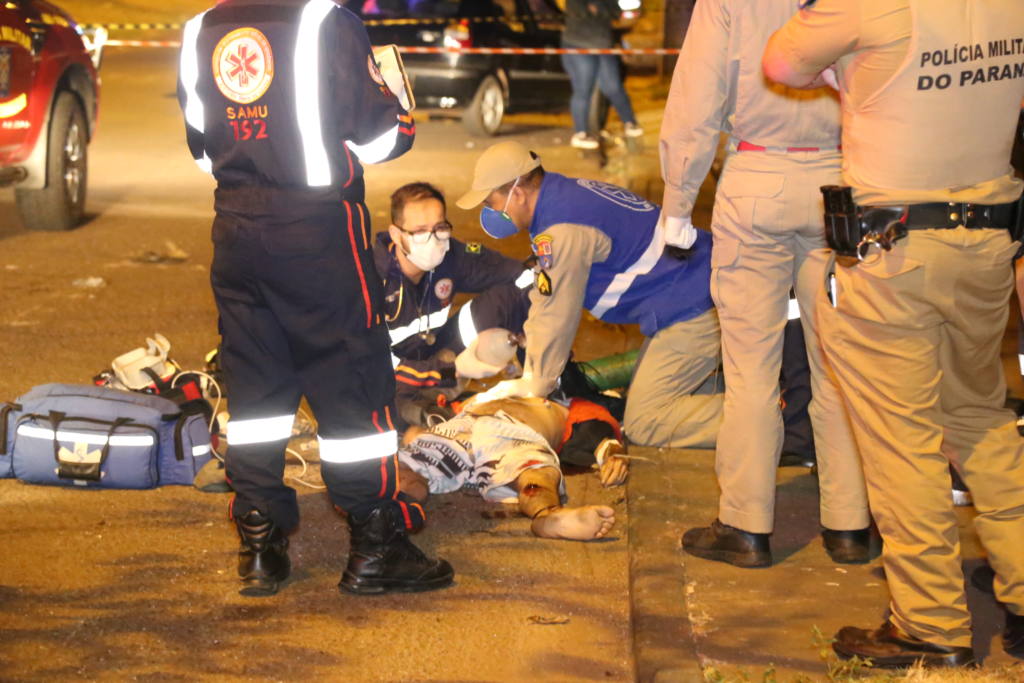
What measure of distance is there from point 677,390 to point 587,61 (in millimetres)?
7806

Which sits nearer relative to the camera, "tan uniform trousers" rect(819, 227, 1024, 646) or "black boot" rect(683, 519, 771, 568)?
"tan uniform trousers" rect(819, 227, 1024, 646)

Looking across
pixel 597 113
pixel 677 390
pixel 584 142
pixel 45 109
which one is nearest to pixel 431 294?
pixel 677 390

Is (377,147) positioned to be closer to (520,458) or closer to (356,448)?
(356,448)

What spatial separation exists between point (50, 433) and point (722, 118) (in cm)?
269

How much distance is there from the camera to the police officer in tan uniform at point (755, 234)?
13.5ft

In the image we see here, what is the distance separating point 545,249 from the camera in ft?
16.9

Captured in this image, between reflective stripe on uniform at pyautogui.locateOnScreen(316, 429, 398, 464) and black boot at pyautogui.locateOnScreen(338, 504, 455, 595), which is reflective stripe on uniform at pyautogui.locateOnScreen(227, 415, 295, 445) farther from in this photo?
black boot at pyautogui.locateOnScreen(338, 504, 455, 595)

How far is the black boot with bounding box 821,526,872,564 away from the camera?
443cm

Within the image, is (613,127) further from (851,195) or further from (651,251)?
(851,195)

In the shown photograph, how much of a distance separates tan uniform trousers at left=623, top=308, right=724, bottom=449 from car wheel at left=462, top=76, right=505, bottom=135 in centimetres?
842

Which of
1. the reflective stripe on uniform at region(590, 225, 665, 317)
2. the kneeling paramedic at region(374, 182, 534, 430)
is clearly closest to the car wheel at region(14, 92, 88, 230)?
the kneeling paramedic at region(374, 182, 534, 430)

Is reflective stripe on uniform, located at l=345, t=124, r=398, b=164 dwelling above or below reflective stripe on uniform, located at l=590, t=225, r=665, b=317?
above

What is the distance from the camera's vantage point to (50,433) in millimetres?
5086

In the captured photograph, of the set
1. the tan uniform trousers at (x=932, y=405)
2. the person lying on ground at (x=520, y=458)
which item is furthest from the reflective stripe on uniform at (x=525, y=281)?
the tan uniform trousers at (x=932, y=405)
